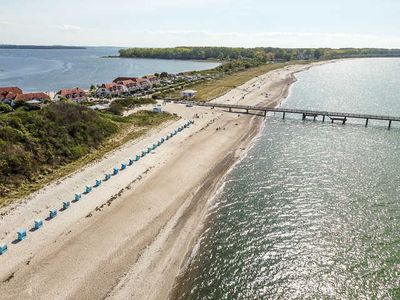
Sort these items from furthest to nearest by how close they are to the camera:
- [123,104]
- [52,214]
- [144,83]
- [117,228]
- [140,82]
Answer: [144,83] → [140,82] → [123,104] → [52,214] → [117,228]

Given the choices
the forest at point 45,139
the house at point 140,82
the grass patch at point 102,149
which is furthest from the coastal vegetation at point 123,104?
the house at point 140,82

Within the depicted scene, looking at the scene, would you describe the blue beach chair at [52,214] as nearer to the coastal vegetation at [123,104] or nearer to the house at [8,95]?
the coastal vegetation at [123,104]

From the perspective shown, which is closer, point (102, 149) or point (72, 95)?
point (102, 149)

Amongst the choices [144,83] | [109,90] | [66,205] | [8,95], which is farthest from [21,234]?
[144,83]

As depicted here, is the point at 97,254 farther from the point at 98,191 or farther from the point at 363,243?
the point at 363,243

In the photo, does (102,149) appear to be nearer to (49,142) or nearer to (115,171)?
(49,142)
